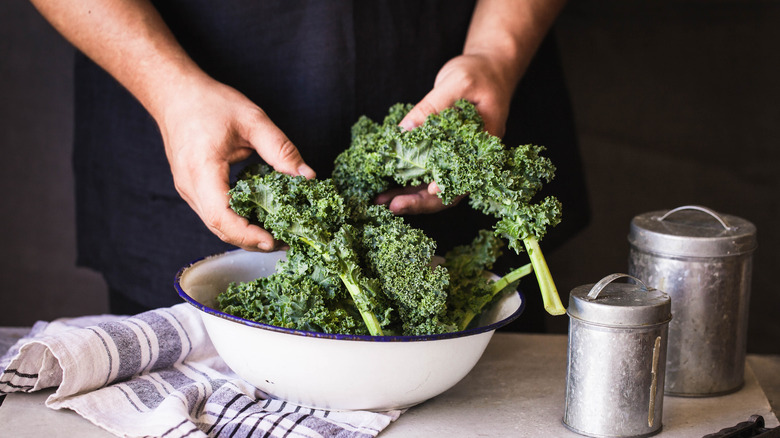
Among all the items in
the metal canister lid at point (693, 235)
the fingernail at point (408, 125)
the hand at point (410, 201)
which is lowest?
the metal canister lid at point (693, 235)

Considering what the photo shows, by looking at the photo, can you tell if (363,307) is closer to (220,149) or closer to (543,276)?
(543,276)

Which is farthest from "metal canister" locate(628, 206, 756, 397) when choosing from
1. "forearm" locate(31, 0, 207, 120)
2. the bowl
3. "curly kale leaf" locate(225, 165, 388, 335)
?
"forearm" locate(31, 0, 207, 120)

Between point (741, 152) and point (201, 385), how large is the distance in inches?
115

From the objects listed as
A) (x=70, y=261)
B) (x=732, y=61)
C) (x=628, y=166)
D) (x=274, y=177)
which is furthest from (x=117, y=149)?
(x=732, y=61)

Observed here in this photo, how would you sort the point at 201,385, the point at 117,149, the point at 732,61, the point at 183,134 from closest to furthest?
the point at 201,385
the point at 183,134
the point at 117,149
the point at 732,61

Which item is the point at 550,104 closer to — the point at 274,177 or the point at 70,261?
the point at 274,177

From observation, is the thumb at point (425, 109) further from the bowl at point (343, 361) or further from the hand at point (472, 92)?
the bowl at point (343, 361)

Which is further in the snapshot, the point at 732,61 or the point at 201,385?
the point at 732,61

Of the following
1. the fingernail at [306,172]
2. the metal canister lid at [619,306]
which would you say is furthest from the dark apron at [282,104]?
the metal canister lid at [619,306]

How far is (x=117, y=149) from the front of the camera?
199 cm

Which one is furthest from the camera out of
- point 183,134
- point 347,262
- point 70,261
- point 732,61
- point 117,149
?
point 70,261

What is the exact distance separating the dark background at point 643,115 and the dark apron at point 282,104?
1.37 meters

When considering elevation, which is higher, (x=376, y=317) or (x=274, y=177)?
(x=274, y=177)

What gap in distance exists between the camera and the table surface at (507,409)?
1271 mm
